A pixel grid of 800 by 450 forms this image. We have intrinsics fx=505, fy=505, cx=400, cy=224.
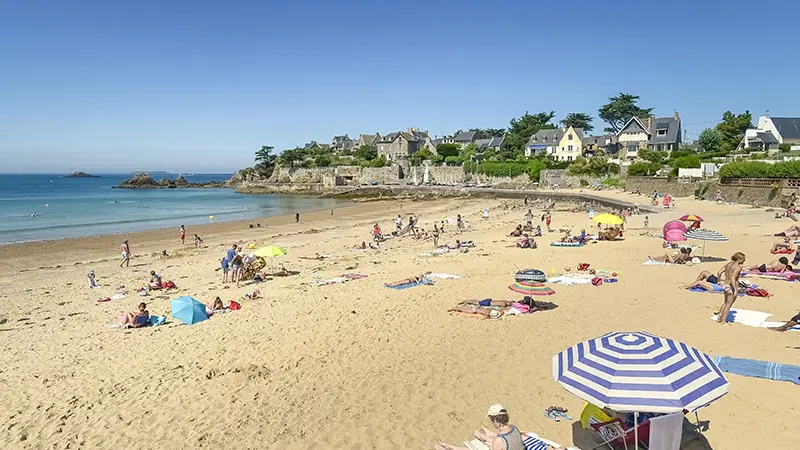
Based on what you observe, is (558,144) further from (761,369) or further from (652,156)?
(761,369)

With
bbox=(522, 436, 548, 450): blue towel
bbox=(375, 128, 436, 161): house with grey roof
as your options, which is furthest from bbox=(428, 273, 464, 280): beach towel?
bbox=(375, 128, 436, 161): house with grey roof

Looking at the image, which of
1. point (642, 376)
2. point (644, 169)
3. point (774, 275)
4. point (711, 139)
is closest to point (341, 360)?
point (642, 376)

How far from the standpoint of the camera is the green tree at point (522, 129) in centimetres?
8875

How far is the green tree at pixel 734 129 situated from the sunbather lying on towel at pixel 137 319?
65.6 metres

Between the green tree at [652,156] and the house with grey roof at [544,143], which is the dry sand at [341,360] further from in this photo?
the house with grey roof at [544,143]

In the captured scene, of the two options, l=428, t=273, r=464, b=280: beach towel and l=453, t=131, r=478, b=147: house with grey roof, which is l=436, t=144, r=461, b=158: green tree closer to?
l=453, t=131, r=478, b=147: house with grey roof

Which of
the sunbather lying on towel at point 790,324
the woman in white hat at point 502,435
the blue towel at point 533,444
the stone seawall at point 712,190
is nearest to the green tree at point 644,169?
the stone seawall at point 712,190

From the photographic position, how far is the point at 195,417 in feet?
23.1

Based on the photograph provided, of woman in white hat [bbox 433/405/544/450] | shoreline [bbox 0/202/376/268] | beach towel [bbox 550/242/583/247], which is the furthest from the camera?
shoreline [bbox 0/202/376/268]

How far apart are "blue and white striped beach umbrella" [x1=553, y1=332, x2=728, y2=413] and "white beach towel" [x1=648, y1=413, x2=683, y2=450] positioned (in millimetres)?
371

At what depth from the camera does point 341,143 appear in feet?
441

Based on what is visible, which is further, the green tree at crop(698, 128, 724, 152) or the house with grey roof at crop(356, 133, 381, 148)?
the house with grey roof at crop(356, 133, 381, 148)

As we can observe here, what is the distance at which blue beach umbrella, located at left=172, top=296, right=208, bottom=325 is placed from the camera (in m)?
11.7

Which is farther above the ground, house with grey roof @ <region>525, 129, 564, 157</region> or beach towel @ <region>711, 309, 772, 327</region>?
house with grey roof @ <region>525, 129, 564, 157</region>
